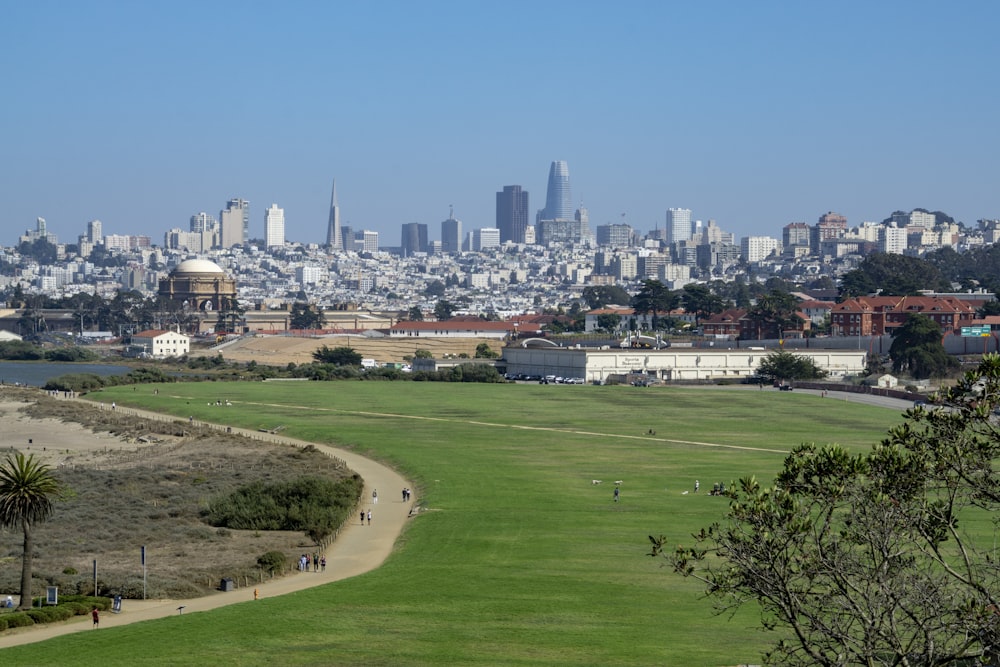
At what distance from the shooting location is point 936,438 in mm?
20156

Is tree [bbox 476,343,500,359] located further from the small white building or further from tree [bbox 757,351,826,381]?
the small white building

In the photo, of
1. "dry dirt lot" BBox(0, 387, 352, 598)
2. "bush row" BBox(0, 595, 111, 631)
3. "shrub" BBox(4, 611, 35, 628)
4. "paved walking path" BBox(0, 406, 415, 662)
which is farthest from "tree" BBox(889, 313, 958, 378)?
"shrub" BBox(4, 611, 35, 628)

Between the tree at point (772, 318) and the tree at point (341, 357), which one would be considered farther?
the tree at point (341, 357)

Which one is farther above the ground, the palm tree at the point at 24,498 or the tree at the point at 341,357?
the tree at the point at 341,357

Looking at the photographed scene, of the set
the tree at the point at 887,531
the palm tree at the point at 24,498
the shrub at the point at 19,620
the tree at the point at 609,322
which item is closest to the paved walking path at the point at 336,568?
the shrub at the point at 19,620

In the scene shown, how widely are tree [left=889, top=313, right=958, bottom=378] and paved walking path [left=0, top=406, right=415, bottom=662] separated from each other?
68.7 meters

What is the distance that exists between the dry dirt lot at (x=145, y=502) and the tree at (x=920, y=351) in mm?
61582

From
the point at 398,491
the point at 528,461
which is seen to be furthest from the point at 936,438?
the point at 528,461

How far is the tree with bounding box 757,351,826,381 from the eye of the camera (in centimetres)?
12438

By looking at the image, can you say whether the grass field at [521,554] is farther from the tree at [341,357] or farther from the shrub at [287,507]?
the tree at [341,357]

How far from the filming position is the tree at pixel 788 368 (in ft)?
408

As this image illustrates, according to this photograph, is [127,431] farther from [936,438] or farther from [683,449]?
[936,438]

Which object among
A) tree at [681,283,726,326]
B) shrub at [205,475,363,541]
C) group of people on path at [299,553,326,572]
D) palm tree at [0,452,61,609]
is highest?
tree at [681,283,726,326]

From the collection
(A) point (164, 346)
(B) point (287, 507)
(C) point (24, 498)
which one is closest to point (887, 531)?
(C) point (24, 498)
